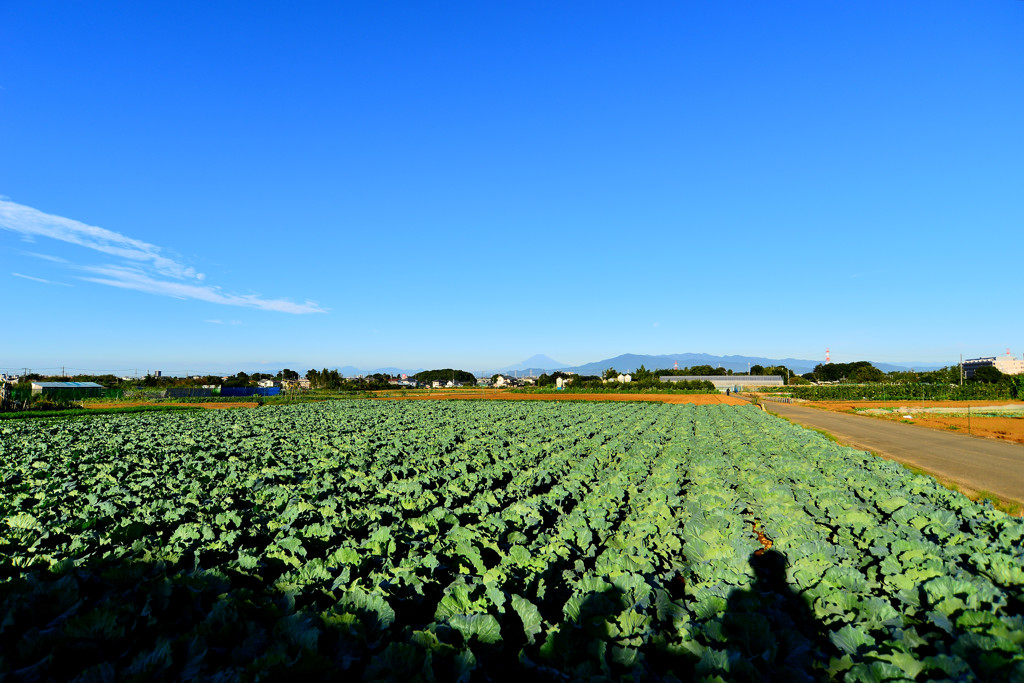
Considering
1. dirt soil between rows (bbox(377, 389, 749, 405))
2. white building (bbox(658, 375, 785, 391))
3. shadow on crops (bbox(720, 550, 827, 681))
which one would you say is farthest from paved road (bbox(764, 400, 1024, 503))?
white building (bbox(658, 375, 785, 391))

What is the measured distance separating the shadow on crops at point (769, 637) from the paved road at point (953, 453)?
540 inches

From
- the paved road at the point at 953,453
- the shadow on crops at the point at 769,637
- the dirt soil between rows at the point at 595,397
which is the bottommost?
the paved road at the point at 953,453

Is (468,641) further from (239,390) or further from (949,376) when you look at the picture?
(949,376)

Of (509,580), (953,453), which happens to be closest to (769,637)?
(509,580)

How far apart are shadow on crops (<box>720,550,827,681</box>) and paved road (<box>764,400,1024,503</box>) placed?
13.7 m

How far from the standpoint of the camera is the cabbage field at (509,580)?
11.9ft

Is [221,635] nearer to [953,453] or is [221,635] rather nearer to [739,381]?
[953,453]

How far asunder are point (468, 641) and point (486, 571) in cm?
132

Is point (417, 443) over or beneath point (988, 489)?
over

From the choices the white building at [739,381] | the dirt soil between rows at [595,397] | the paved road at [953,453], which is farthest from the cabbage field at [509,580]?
the white building at [739,381]

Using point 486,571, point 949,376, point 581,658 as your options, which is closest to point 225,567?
point 486,571

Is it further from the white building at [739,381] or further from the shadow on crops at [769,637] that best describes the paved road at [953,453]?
the white building at [739,381]

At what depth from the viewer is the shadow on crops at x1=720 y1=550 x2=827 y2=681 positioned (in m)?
3.47

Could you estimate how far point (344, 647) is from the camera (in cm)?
379
